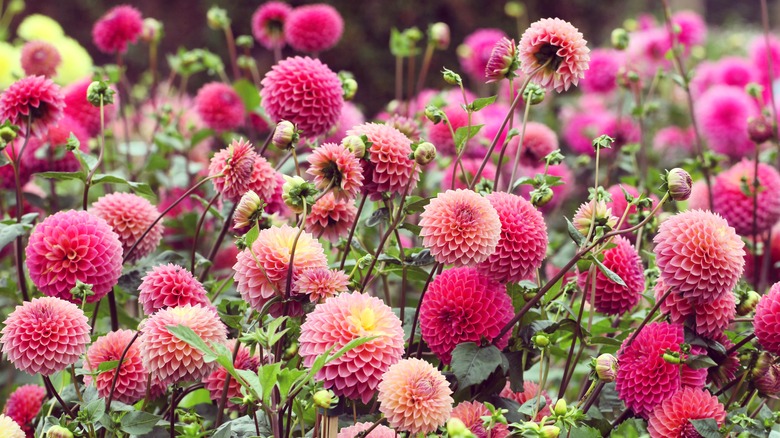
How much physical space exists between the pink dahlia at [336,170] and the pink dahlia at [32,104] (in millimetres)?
442

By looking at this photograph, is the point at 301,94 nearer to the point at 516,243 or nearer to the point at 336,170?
the point at 336,170

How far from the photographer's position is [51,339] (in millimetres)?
850

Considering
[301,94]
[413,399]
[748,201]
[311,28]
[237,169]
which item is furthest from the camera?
[311,28]

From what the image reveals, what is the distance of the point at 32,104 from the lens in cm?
110

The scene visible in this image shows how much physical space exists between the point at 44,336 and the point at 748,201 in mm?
1223

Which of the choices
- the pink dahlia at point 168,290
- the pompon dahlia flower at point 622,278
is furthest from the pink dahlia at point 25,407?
the pompon dahlia flower at point 622,278

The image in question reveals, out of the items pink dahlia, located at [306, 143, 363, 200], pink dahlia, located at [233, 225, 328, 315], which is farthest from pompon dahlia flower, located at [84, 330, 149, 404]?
pink dahlia, located at [306, 143, 363, 200]

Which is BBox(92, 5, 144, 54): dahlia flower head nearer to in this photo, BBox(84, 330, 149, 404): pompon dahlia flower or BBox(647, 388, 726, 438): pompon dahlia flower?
BBox(84, 330, 149, 404): pompon dahlia flower

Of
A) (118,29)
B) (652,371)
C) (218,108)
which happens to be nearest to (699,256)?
(652,371)

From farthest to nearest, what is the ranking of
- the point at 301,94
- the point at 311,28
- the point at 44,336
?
the point at 311,28, the point at 301,94, the point at 44,336

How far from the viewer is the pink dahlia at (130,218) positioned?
1104 mm

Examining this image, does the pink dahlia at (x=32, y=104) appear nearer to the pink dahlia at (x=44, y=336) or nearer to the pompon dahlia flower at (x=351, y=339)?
the pink dahlia at (x=44, y=336)

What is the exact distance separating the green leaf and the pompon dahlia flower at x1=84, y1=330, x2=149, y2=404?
35cm

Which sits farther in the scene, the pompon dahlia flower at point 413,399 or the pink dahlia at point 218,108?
the pink dahlia at point 218,108
